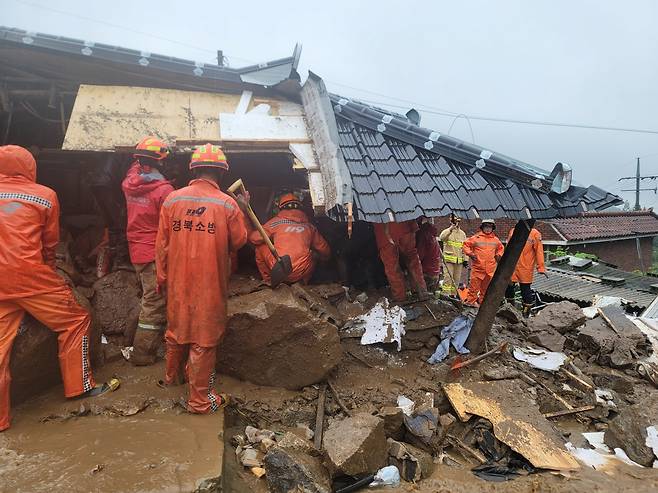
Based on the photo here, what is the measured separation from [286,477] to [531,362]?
3840mm

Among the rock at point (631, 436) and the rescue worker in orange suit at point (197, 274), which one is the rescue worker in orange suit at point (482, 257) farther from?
the rescue worker in orange suit at point (197, 274)

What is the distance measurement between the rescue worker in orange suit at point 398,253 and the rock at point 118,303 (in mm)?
3100

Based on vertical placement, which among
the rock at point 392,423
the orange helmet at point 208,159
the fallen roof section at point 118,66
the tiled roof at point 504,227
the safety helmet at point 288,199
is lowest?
the rock at point 392,423

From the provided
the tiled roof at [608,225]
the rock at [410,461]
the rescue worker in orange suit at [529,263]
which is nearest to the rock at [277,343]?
the rock at [410,461]

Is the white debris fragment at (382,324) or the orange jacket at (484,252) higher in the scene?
the orange jacket at (484,252)

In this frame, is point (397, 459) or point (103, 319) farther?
point (103, 319)

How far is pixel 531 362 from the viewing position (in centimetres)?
547

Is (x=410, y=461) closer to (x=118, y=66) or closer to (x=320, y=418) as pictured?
(x=320, y=418)

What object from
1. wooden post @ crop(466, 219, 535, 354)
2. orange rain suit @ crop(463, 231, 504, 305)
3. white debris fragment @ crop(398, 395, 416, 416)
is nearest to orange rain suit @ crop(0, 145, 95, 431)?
white debris fragment @ crop(398, 395, 416, 416)

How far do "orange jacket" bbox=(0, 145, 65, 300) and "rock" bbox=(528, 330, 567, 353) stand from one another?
6206 millimetres

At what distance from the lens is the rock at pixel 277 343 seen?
163 inches

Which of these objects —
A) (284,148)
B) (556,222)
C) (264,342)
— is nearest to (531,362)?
(264,342)

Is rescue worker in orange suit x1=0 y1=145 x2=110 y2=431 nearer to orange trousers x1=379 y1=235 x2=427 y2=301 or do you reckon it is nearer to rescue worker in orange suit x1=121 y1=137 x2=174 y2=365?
A: rescue worker in orange suit x1=121 y1=137 x2=174 y2=365

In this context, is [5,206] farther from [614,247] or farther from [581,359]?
[614,247]
